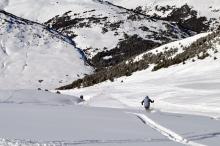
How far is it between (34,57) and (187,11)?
258ft

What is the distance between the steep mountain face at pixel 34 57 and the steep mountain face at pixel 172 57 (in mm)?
8837

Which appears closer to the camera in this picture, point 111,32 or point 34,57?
point 34,57

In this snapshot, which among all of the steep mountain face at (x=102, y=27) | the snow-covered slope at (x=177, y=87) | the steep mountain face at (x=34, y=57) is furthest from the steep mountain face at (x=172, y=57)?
the steep mountain face at (x=102, y=27)

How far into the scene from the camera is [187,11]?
437 feet

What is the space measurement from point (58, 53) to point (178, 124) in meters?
46.9

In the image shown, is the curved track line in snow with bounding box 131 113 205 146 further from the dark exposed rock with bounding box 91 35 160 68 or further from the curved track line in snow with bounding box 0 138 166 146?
the dark exposed rock with bounding box 91 35 160 68

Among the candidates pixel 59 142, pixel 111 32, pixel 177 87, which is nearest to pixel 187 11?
pixel 111 32

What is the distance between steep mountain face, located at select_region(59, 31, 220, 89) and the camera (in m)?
36.4

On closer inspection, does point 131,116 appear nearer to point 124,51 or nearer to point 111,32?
point 124,51

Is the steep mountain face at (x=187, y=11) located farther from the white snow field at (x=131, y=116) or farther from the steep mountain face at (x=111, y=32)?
the white snow field at (x=131, y=116)

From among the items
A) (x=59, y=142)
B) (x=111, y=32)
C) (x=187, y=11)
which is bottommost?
(x=59, y=142)

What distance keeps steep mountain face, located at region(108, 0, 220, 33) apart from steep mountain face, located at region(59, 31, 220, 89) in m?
71.1

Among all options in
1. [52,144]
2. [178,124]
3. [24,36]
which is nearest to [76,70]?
[24,36]

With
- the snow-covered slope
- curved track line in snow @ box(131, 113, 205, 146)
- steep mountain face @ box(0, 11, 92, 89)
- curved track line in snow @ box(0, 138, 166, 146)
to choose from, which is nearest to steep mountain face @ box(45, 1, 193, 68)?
steep mountain face @ box(0, 11, 92, 89)
